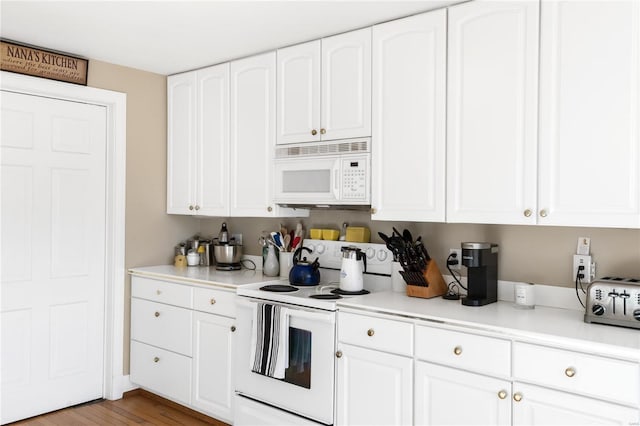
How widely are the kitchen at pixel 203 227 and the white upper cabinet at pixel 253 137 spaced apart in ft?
1.18

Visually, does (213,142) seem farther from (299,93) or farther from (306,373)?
(306,373)

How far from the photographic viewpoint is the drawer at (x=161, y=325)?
11.8ft

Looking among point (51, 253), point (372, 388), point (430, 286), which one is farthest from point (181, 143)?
point (372, 388)

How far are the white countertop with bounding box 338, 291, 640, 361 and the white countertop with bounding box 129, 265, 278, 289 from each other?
3.01 feet

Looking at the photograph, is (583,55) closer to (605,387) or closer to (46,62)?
(605,387)

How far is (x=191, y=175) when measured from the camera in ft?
13.3

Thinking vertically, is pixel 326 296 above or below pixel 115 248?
below

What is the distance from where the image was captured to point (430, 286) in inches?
114

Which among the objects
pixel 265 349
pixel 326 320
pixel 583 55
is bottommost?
pixel 265 349

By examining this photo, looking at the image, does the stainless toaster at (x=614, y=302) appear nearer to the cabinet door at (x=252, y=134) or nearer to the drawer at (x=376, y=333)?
the drawer at (x=376, y=333)

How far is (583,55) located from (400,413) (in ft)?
5.86

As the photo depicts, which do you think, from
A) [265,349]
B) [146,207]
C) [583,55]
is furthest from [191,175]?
[583,55]

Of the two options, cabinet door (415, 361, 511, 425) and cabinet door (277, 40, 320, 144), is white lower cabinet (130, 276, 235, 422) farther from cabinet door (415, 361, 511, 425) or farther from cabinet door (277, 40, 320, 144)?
cabinet door (415, 361, 511, 425)

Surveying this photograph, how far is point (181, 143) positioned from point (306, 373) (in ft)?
6.87
